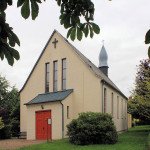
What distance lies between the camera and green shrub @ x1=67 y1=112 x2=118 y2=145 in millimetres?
12781

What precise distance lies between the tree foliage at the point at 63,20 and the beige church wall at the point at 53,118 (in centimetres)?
1312

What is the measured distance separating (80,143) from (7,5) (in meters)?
11.1

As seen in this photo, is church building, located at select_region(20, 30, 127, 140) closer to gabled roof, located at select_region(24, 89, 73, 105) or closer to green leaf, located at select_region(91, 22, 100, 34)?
gabled roof, located at select_region(24, 89, 73, 105)

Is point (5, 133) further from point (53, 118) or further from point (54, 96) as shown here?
point (54, 96)

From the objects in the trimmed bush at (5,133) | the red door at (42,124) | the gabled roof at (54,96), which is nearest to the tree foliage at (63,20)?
the gabled roof at (54,96)

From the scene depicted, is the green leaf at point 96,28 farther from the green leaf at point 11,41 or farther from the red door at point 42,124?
the red door at point 42,124

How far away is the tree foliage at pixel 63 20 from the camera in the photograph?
109 inches

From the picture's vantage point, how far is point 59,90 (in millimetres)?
18484

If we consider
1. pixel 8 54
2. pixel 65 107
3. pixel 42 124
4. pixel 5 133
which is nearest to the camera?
pixel 8 54

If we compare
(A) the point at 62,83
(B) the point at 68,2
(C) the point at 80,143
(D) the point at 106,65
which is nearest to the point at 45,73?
(A) the point at 62,83

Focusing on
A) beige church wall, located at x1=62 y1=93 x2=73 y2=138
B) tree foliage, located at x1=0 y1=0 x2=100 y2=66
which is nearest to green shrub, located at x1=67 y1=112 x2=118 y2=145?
beige church wall, located at x1=62 y1=93 x2=73 y2=138

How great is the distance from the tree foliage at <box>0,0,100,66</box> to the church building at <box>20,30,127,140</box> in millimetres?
12368

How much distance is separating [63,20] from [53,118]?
1388 cm

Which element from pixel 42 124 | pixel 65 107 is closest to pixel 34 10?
pixel 65 107
